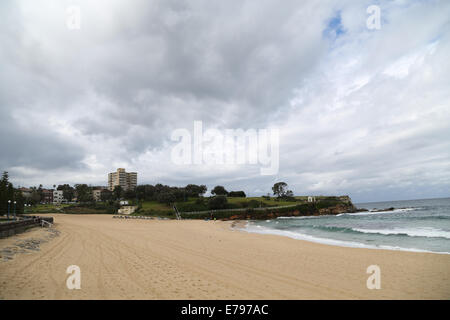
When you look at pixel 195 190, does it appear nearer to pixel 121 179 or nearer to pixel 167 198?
pixel 167 198

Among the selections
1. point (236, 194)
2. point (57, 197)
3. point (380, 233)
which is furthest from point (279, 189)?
point (57, 197)

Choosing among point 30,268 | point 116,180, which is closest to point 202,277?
point 30,268

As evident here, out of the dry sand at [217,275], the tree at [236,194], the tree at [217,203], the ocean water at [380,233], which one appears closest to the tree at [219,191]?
the tree at [236,194]

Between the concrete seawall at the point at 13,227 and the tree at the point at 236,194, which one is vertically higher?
the concrete seawall at the point at 13,227

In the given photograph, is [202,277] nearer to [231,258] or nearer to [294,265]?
[231,258]

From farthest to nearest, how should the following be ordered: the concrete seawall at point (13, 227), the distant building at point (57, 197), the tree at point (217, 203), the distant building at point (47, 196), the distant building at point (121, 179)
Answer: the distant building at point (121, 179), the distant building at point (57, 197), the distant building at point (47, 196), the tree at point (217, 203), the concrete seawall at point (13, 227)

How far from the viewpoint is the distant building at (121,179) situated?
176500mm

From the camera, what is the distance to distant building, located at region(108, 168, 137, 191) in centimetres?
17650

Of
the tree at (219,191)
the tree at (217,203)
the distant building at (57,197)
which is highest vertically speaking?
the tree at (219,191)

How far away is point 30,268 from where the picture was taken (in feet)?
30.6

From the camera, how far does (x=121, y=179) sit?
177 meters

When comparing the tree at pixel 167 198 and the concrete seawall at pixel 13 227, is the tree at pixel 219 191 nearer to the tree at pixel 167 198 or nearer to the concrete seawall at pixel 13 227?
the tree at pixel 167 198

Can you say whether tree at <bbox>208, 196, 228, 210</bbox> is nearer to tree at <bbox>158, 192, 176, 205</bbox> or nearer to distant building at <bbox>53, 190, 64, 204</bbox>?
tree at <bbox>158, 192, 176, 205</bbox>

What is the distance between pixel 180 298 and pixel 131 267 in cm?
426
